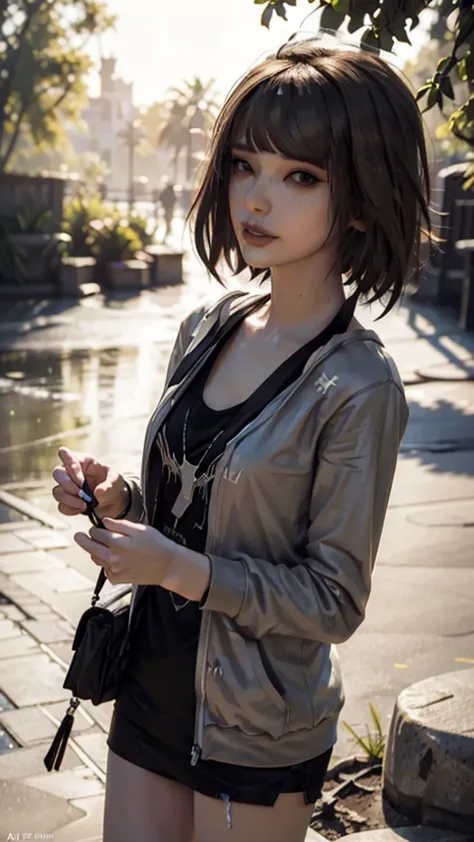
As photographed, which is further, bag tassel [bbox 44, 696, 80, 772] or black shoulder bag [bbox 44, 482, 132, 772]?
bag tassel [bbox 44, 696, 80, 772]

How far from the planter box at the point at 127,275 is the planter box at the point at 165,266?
0.74m

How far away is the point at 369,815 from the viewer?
→ 379cm

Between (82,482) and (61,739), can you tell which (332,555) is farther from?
(61,739)

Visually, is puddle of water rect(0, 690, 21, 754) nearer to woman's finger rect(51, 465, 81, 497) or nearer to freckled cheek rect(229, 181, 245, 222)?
woman's finger rect(51, 465, 81, 497)

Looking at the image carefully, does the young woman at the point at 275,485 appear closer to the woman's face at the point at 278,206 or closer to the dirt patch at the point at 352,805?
the woman's face at the point at 278,206

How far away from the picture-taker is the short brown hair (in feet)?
6.28

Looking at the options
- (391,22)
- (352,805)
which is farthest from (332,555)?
(352,805)

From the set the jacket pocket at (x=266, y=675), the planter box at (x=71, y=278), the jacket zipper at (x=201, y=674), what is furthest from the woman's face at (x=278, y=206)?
the planter box at (x=71, y=278)

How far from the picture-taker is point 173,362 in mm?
2381

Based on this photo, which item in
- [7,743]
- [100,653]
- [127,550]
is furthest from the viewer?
[7,743]

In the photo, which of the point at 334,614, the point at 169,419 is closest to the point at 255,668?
the point at 334,614

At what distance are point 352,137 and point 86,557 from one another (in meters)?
4.70


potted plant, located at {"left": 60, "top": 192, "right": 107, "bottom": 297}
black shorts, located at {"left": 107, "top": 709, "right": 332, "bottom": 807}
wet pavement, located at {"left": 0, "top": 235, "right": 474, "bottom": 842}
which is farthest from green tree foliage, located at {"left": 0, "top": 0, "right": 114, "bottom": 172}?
black shorts, located at {"left": 107, "top": 709, "right": 332, "bottom": 807}

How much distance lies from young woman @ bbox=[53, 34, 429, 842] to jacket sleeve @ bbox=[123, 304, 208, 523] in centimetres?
12
